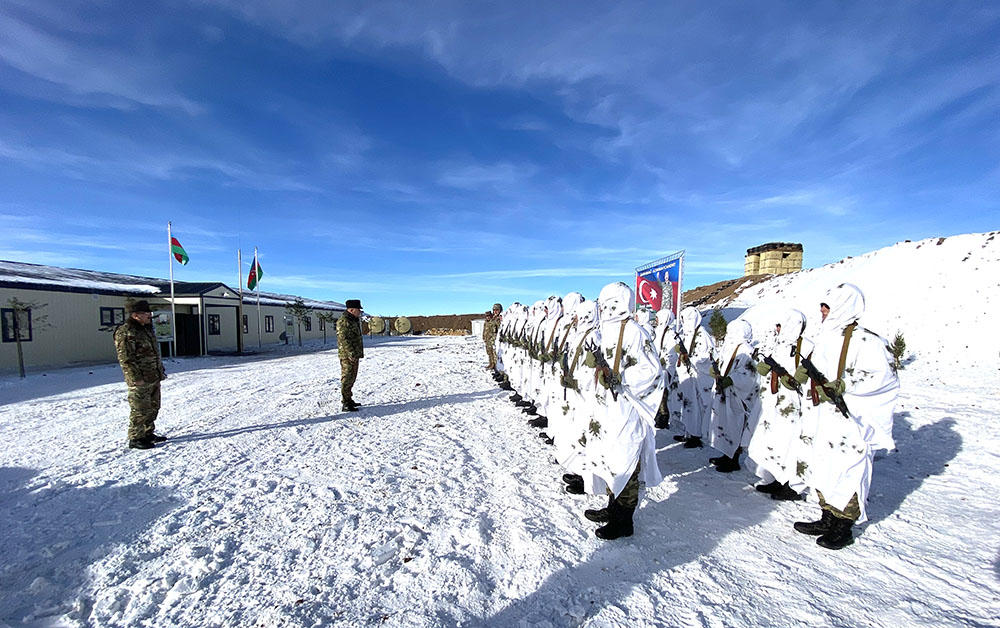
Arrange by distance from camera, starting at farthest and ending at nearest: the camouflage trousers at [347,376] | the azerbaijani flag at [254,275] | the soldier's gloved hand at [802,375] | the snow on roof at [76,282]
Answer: the azerbaijani flag at [254,275]
the snow on roof at [76,282]
the camouflage trousers at [347,376]
the soldier's gloved hand at [802,375]

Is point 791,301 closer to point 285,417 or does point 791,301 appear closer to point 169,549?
point 285,417

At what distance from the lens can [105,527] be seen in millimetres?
3248

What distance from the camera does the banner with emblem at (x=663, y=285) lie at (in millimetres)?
11102

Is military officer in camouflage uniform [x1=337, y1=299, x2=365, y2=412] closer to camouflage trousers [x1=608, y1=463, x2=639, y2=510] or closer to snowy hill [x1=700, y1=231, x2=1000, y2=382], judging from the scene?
camouflage trousers [x1=608, y1=463, x2=639, y2=510]

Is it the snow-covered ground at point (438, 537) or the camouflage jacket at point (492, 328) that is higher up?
the camouflage jacket at point (492, 328)

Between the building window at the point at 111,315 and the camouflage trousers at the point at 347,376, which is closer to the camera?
the camouflage trousers at the point at 347,376

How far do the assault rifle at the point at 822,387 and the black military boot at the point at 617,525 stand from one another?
1785 mm

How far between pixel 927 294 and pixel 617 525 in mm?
19488

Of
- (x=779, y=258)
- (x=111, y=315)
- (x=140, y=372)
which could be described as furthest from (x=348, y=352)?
Result: (x=779, y=258)

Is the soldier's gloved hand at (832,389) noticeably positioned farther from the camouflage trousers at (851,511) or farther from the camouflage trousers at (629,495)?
the camouflage trousers at (629,495)

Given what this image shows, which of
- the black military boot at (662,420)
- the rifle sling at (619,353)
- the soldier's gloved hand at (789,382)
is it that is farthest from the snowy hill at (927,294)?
the rifle sling at (619,353)

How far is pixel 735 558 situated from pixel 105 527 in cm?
482

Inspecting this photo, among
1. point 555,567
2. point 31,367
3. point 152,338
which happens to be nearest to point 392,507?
point 555,567

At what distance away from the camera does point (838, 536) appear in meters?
3.04
